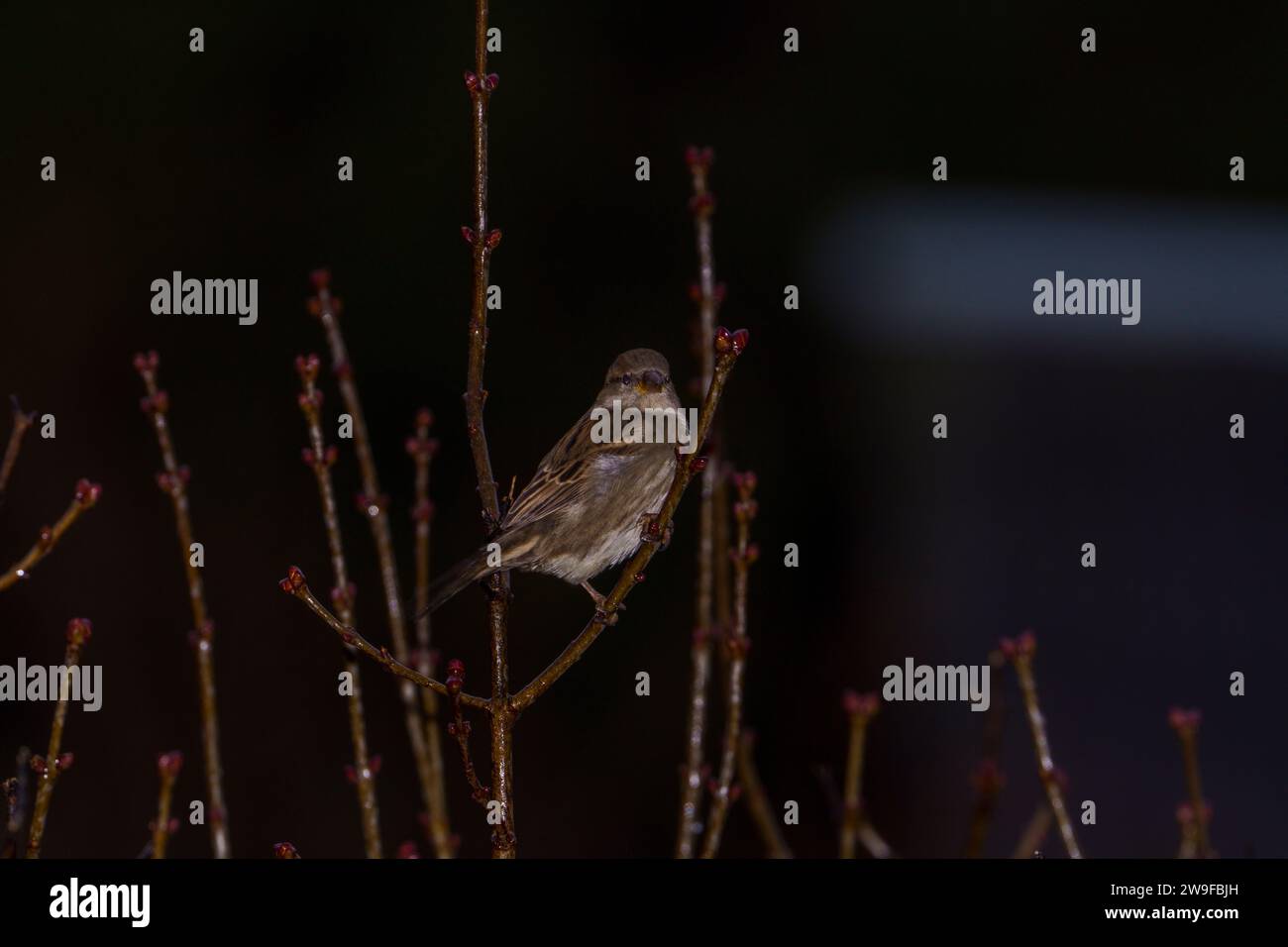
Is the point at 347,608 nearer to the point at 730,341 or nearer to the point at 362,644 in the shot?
the point at 362,644

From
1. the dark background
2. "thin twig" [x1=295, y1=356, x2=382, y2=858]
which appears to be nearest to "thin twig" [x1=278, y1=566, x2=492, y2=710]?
"thin twig" [x1=295, y1=356, x2=382, y2=858]

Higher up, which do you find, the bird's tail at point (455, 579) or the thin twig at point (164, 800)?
the bird's tail at point (455, 579)

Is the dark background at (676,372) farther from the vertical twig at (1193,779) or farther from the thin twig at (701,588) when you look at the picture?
the vertical twig at (1193,779)

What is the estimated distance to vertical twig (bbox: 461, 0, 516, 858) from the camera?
A: 1.91 meters

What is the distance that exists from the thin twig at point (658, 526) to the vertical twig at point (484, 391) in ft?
0.16

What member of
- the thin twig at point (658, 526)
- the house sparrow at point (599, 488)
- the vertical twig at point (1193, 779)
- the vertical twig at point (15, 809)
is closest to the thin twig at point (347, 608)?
the thin twig at point (658, 526)

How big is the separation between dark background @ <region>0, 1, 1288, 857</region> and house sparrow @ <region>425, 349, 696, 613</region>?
173cm

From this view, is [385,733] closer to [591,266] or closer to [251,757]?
[251,757]

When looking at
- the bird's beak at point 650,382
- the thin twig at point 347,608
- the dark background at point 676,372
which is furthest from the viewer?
the dark background at point 676,372

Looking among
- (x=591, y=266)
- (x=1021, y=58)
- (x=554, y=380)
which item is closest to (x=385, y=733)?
(x=554, y=380)

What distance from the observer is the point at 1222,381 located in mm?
5484

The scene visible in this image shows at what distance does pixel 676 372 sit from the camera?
5203 millimetres

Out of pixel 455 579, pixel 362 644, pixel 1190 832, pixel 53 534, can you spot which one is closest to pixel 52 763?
pixel 53 534

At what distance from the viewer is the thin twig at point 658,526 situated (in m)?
1.76
